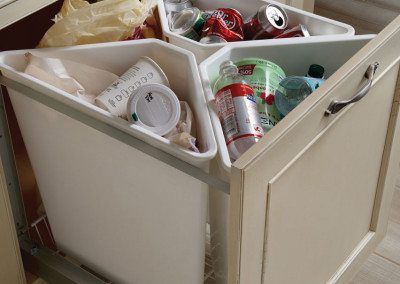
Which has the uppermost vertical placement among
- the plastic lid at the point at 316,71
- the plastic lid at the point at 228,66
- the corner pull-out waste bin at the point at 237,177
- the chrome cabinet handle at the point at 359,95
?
the chrome cabinet handle at the point at 359,95

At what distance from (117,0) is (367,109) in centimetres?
48

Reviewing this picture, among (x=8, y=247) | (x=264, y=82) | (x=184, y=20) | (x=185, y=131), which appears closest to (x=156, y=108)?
(x=185, y=131)

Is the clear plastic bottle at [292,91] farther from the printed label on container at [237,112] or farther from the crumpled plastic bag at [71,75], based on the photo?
the crumpled plastic bag at [71,75]

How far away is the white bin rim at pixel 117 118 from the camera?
940mm

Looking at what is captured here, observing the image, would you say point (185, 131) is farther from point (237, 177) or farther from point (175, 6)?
point (175, 6)

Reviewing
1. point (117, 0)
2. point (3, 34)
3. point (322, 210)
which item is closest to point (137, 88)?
point (117, 0)

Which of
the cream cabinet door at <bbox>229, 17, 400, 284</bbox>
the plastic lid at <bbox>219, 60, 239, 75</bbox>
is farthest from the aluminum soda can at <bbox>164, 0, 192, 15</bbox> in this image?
the cream cabinet door at <bbox>229, 17, 400, 284</bbox>

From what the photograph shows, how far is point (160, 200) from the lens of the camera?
3.47 ft

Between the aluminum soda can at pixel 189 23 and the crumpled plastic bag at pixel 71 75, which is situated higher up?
the aluminum soda can at pixel 189 23

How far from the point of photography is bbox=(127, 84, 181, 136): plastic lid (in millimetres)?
1000

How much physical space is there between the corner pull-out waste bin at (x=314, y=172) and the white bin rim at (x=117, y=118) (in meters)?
0.02

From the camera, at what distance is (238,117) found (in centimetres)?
100

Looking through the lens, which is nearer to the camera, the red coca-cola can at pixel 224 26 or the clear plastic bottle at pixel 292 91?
the clear plastic bottle at pixel 292 91

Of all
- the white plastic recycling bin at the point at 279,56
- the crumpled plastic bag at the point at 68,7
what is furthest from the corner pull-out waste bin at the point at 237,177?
the crumpled plastic bag at the point at 68,7
